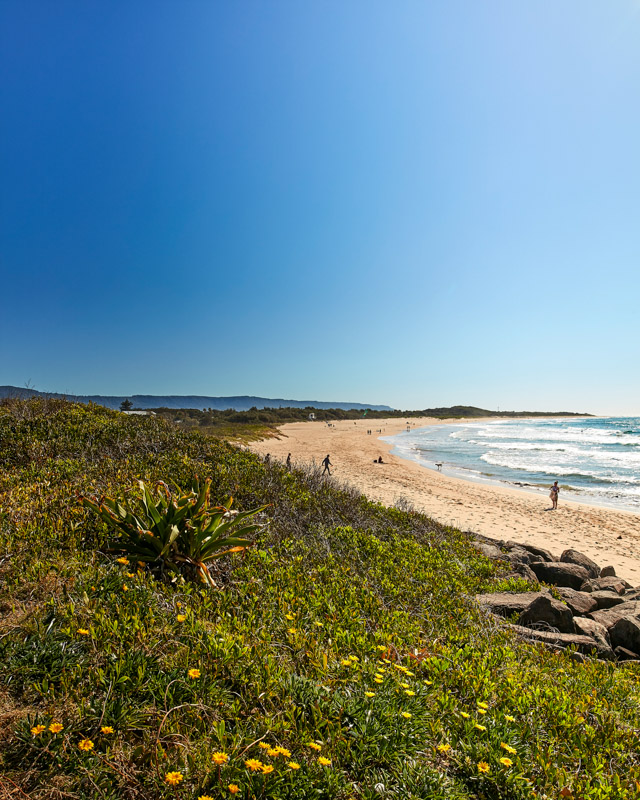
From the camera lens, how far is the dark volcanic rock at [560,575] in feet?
22.3

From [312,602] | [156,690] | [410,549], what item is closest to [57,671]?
[156,690]

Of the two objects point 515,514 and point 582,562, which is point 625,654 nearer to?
point 582,562

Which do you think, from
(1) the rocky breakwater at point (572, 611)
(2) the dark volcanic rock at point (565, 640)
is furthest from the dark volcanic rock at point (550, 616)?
(2) the dark volcanic rock at point (565, 640)

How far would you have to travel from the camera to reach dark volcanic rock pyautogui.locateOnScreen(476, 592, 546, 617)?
4766 mm

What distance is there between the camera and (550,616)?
454 cm

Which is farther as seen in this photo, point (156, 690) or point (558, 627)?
point (558, 627)

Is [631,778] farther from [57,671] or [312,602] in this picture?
[57,671]

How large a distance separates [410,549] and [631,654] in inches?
101

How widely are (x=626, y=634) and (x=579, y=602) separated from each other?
105 cm

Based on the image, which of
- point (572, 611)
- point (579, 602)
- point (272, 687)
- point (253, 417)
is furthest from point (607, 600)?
point (253, 417)

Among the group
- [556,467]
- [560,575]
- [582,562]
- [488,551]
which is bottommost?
[556,467]

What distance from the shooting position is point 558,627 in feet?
14.9

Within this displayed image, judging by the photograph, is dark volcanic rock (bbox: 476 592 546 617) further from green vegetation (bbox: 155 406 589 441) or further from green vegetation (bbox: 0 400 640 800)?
green vegetation (bbox: 155 406 589 441)

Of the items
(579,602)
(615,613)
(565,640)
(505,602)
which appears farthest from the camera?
(579,602)
